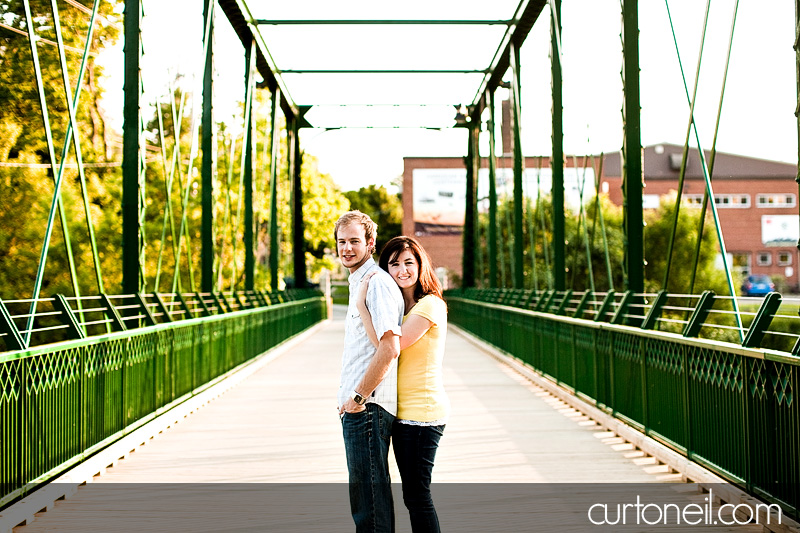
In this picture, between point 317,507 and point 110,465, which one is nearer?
point 317,507

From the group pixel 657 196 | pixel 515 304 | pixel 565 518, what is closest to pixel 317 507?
pixel 565 518

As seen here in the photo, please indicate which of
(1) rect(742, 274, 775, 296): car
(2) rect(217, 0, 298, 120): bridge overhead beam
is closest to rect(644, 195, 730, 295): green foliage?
(1) rect(742, 274, 775, 296): car

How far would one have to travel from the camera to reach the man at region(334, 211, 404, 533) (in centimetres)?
397

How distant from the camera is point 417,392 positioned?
4.10m

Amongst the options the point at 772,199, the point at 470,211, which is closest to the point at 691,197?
the point at 772,199

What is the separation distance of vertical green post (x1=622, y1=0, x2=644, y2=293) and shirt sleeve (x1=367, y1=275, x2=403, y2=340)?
28.1ft

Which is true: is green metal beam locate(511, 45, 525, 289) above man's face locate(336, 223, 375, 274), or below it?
above

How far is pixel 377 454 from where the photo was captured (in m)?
4.05

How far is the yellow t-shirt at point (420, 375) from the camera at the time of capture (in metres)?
4.09

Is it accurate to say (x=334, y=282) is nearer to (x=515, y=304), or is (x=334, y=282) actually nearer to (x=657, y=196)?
(x=657, y=196)

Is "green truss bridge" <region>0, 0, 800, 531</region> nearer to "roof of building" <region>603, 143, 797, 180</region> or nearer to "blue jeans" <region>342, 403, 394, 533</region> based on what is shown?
"blue jeans" <region>342, 403, 394, 533</region>

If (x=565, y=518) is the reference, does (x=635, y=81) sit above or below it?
above

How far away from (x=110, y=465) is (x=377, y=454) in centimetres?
431

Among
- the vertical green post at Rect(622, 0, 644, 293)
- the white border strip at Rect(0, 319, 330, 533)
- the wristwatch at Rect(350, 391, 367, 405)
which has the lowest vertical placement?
the white border strip at Rect(0, 319, 330, 533)
